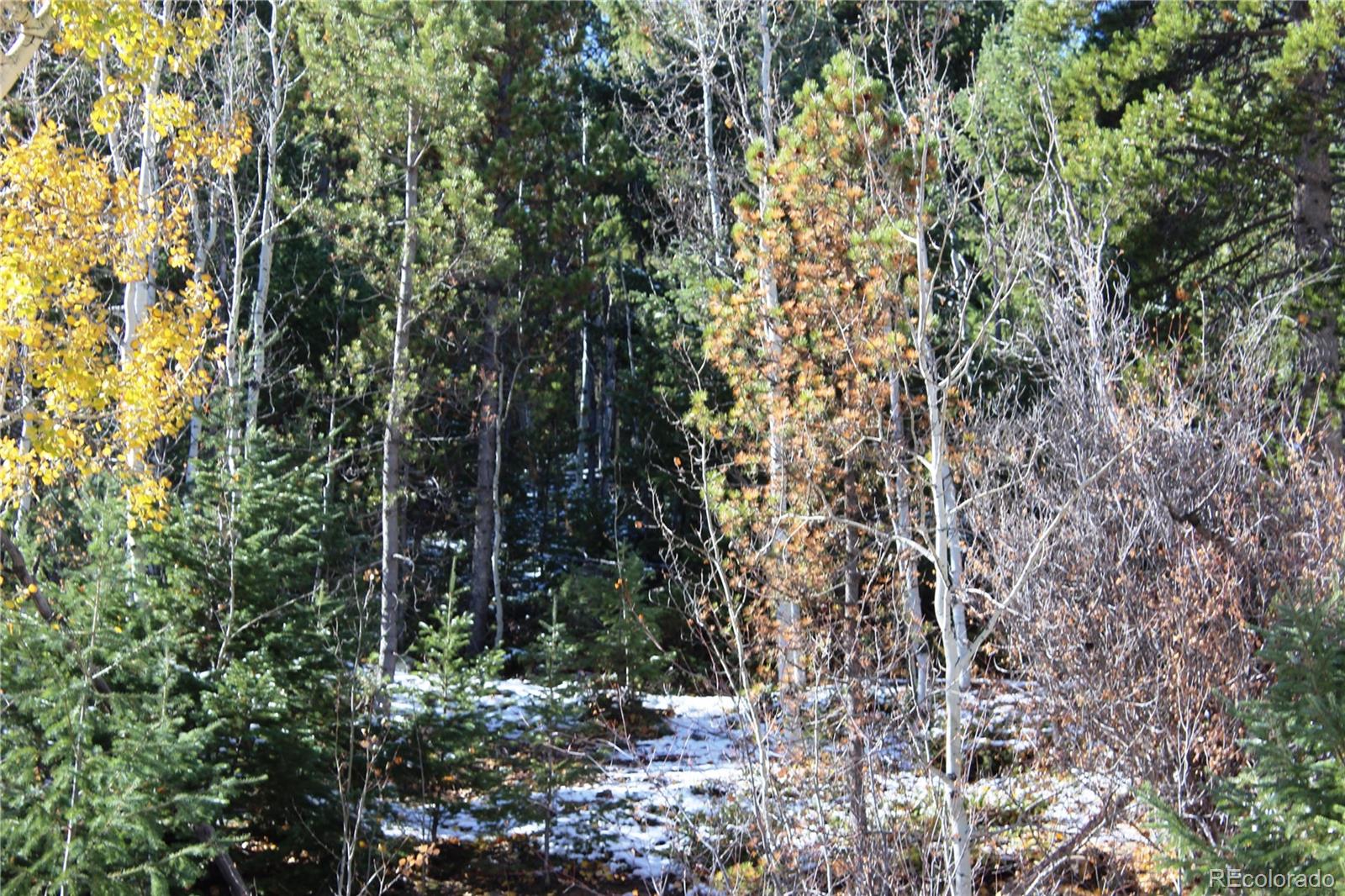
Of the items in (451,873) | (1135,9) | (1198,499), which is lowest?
(451,873)

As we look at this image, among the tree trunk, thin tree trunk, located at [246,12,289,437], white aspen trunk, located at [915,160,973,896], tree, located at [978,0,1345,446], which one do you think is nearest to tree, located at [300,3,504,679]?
thin tree trunk, located at [246,12,289,437]

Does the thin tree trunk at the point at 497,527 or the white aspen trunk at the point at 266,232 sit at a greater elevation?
the white aspen trunk at the point at 266,232

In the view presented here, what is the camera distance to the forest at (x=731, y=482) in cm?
583

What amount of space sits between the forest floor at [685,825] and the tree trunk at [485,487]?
5.75 m

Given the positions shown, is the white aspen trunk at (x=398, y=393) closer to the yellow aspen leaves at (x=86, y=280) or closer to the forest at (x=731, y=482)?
the forest at (x=731, y=482)

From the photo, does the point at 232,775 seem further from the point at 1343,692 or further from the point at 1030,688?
the point at 1343,692

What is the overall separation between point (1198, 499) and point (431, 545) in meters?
13.6

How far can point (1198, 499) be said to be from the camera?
7543mm

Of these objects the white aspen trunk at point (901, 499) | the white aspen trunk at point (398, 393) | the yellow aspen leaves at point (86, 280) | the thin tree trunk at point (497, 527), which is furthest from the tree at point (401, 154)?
the white aspen trunk at point (901, 499)

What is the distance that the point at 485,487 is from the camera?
16125mm

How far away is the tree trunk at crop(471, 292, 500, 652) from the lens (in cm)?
1571

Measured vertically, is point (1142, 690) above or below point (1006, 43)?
below

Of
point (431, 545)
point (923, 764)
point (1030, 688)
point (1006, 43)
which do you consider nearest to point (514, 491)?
point (431, 545)

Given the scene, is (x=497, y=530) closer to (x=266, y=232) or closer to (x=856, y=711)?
(x=266, y=232)
